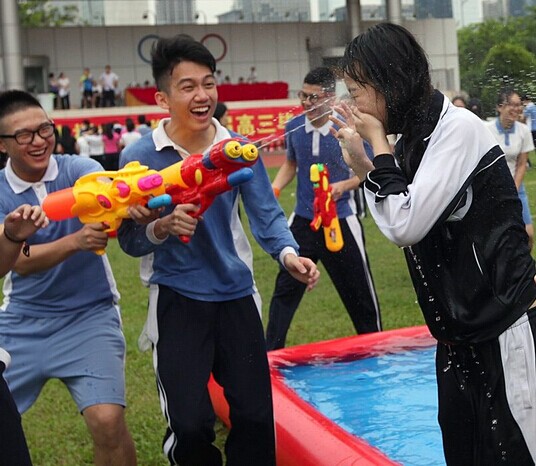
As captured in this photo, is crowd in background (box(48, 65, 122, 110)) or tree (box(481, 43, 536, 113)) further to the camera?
crowd in background (box(48, 65, 122, 110))

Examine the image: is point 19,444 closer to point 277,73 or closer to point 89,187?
point 89,187

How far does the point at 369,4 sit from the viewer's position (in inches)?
1183

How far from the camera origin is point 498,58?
129 inches

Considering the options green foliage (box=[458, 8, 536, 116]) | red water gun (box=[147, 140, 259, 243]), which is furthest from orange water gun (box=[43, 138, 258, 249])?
green foliage (box=[458, 8, 536, 116])

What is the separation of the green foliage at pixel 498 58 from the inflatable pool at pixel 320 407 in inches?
61.0

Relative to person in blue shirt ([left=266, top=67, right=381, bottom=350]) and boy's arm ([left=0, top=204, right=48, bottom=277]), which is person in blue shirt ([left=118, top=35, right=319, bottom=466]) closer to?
boy's arm ([left=0, top=204, right=48, bottom=277])

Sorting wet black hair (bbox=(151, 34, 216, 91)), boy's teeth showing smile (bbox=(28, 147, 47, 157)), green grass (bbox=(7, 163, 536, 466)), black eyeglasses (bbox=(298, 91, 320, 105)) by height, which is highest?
wet black hair (bbox=(151, 34, 216, 91))

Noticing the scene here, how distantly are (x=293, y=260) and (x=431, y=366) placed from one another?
77.3 inches

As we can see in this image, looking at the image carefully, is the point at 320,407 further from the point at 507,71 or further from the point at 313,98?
the point at 507,71

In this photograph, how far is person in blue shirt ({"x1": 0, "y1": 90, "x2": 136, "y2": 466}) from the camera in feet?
13.3

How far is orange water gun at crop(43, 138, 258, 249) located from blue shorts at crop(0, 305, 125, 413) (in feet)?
1.94

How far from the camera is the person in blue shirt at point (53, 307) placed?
4055 mm

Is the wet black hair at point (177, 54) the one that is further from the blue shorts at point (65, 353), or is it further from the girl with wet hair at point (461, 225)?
the girl with wet hair at point (461, 225)

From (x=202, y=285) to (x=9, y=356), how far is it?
2.86 ft
